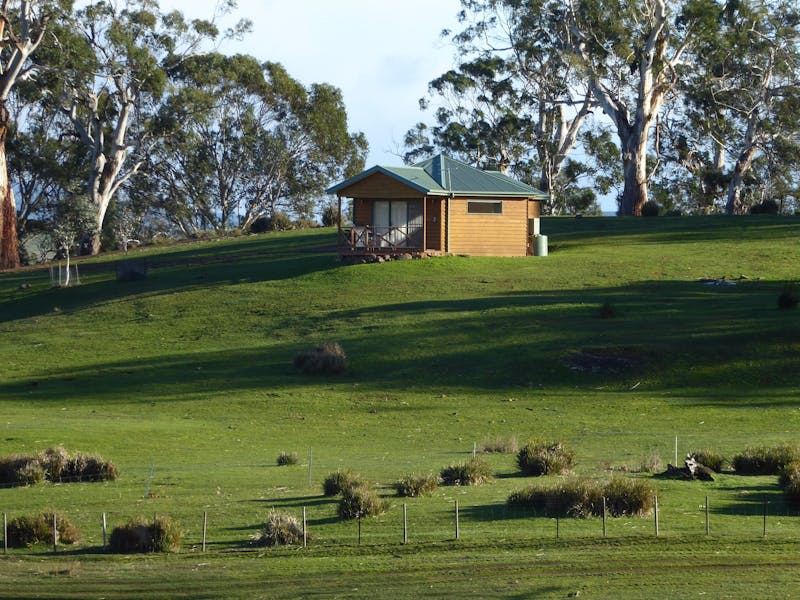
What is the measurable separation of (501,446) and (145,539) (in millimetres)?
11868

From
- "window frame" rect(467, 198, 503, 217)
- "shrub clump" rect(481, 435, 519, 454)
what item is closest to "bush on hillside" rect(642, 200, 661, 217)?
"window frame" rect(467, 198, 503, 217)

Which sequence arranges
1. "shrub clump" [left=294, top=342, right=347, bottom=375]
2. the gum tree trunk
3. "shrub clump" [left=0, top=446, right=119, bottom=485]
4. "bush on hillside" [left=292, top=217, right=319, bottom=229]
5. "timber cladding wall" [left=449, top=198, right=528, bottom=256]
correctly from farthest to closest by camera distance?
"bush on hillside" [left=292, top=217, right=319, bottom=229]
the gum tree trunk
"timber cladding wall" [left=449, top=198, right=528, bottom=256]
"shrub clump" [left=294, top=342, right=347, bottom=375]
"shrub clump" [left=0, top=446, right=119, bottom=485]

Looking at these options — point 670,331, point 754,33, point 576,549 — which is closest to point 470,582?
point 576,549

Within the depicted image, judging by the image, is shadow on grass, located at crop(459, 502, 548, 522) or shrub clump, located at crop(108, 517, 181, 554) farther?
shadow on grass, located at crop(459, 502, 548, 522)

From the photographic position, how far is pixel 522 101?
93062 mm

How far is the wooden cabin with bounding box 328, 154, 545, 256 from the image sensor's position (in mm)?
57281

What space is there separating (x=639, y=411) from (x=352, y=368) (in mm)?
10401

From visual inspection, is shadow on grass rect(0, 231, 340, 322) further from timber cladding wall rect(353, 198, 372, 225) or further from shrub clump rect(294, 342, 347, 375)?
shrub clump rect(294, 342, 347, 375)

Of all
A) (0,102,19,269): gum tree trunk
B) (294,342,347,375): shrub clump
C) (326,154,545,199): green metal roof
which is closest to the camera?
(294,342,347,375): shrub clump

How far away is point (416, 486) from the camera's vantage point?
813 inches

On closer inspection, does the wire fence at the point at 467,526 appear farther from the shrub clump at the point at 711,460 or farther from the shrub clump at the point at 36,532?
the shrub clump at the point at 711,460

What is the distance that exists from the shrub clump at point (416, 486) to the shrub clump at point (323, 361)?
18.2m

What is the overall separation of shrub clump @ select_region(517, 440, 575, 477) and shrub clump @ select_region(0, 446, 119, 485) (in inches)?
306

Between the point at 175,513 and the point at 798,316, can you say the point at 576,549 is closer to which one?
the point at 175,513
